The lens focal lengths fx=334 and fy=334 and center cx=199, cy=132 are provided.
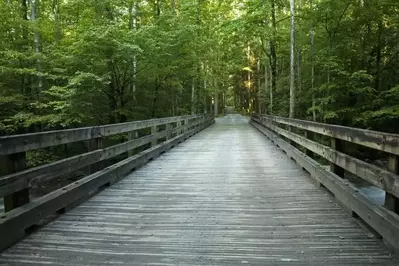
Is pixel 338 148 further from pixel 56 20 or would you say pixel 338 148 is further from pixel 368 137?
pixel 56 20

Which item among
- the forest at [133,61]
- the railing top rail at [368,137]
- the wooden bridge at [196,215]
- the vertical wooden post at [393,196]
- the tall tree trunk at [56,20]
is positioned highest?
the tall tree trunk at [56,20]

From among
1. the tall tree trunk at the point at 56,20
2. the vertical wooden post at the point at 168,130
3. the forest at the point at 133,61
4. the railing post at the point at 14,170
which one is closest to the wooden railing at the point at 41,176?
the railing post at the point at 14,170

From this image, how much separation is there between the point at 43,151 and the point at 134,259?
41.5 ft

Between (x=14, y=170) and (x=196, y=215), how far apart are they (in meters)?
A: 2.03

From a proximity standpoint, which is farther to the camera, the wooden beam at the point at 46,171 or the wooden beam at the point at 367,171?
the wooden beam at the point at 46,171

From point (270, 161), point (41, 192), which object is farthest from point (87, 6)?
point (270, 161)

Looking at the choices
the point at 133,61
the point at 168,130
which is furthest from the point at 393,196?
the point at 133,61

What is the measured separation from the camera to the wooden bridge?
9.46ft

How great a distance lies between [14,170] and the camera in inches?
131

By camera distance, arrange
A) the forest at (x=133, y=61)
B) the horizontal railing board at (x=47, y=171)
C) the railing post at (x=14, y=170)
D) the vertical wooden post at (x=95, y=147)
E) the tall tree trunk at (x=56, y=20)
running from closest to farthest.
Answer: the horizontal railing board at (x=47, y=171), the railing post at (x=14, y=170), the vertical wooden post at (x=95, y=147), the forest at (x=133, y=61), the tall tree trunk at (x=56, y=20)

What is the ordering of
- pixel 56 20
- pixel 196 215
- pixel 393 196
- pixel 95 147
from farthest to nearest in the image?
pixel 56 20
pixel 95 147
pixel 196 215
pixel 393 196

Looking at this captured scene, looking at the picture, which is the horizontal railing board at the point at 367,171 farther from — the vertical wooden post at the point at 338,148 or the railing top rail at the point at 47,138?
the railing top rail at the point at 47,138

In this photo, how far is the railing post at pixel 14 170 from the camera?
3.28m

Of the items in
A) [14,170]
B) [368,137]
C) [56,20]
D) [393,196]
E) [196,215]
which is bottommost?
[196,215]
